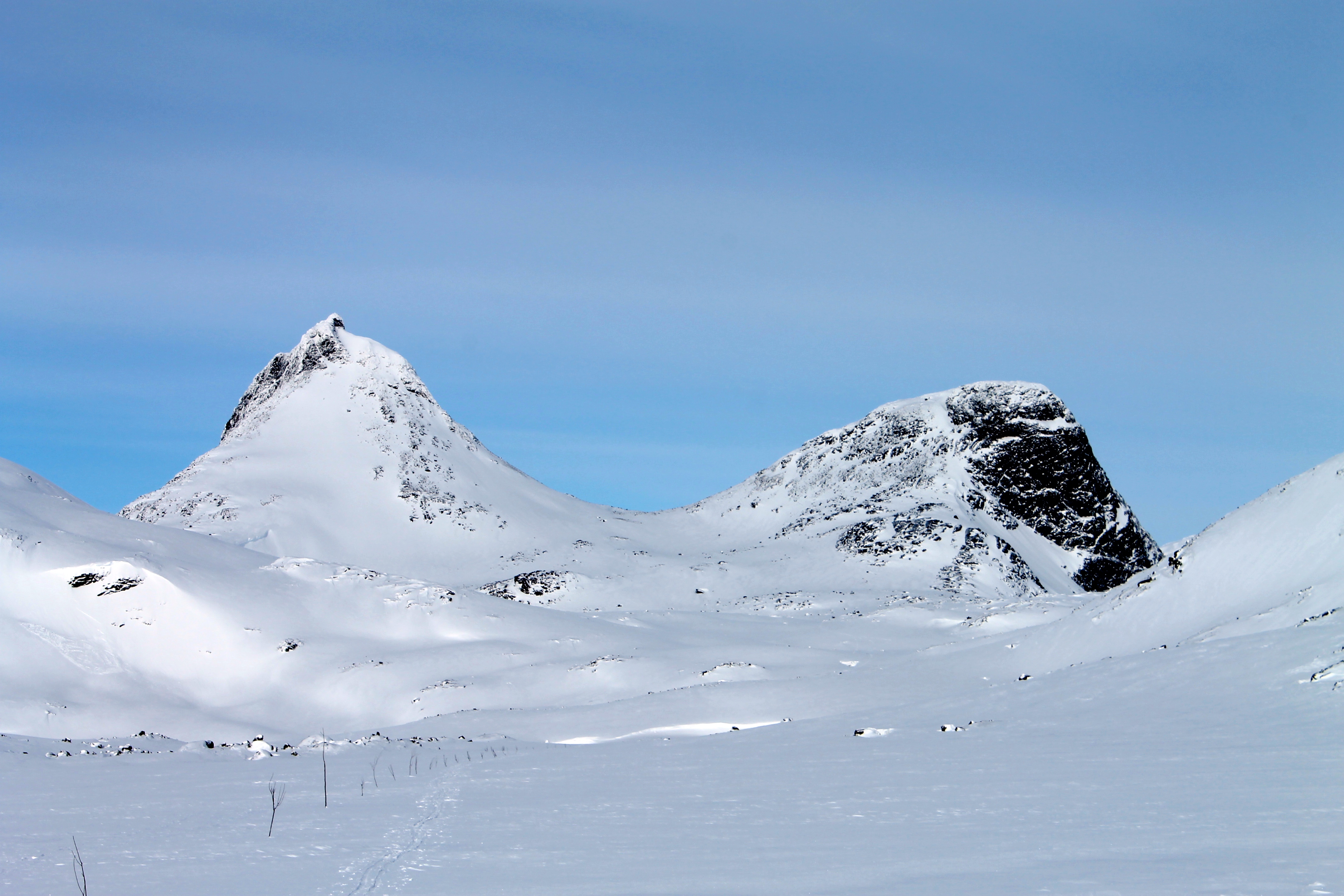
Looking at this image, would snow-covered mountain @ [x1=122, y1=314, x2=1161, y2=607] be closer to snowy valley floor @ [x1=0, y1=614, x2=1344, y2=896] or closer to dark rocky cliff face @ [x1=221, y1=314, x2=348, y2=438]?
dark rocky cliff face @ [x1=221, y1=314, x2=348, y2=438]

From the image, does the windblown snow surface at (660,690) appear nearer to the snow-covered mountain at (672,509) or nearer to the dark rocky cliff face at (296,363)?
the snow-covered mountain at (672,509)

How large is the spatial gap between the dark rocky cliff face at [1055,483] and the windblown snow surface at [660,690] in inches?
15.9

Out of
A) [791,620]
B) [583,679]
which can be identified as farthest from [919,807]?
[791,620]

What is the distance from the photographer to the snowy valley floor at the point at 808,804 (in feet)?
22.8

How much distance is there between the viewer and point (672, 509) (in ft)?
358

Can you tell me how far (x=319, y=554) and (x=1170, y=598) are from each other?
6059 centimetres

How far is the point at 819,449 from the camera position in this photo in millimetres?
105750

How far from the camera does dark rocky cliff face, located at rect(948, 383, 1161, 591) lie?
293 ft

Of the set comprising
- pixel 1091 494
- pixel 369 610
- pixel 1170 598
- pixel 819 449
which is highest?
pixel 819 449

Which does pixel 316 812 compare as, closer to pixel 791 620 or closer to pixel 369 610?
pixel 369 610

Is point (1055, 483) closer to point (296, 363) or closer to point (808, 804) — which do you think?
point (296, 363)

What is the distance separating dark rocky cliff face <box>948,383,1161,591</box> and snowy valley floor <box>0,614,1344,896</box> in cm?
7168

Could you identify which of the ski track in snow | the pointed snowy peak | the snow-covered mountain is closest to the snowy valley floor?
the ski track in snow

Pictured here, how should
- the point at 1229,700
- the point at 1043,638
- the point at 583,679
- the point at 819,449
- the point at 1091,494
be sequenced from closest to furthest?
the point at 1229,700
the point at 1043,638
the point at 583,679
the point at 1091,494
the point at 819,449
